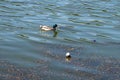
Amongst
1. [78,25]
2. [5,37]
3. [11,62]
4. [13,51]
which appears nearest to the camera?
[11,62]

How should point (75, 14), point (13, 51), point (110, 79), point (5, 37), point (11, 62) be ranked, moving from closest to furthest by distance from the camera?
1. point (110, 79)
2. point (11, 62)
3. point (13, 51)
4. point (5, 37)
5. point (75, 14)

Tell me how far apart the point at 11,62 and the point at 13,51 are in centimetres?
198

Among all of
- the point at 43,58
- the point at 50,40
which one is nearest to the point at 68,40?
the point at 50,40

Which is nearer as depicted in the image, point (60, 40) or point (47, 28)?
point (60, 40)

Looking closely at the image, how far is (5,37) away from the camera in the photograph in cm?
2514

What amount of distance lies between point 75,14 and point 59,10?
6.44 ft

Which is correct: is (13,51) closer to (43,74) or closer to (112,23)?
(43,74)

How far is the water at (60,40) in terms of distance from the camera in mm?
19781

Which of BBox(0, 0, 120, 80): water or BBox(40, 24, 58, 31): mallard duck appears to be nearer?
BBox(0, 0, 120, 80): water

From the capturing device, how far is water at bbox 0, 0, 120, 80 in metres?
19.8

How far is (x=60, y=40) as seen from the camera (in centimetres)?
2564

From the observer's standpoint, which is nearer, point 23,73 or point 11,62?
point 23,73

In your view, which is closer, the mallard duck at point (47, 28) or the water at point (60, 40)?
the water at point (60, 40)

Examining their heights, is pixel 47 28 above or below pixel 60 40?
above
